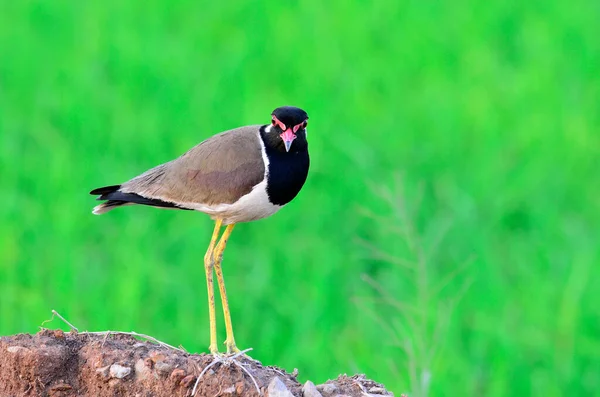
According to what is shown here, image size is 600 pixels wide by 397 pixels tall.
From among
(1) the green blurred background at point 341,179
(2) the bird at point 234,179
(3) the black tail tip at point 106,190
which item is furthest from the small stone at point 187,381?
(3) the black tail tip at point 106,190

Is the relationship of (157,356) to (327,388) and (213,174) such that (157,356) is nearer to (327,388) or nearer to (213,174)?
(327,388)

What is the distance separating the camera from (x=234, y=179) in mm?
4203

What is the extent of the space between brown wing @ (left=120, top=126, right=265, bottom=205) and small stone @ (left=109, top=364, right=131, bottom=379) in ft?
3.43

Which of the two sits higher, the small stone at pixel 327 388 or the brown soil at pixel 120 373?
the brown soil at pixel 120 373

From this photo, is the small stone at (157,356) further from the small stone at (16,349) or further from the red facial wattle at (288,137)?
the red facial wattle at (288,137)

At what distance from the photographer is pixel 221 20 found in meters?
11.6

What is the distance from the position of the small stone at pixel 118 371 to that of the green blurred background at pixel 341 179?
1.04 meters

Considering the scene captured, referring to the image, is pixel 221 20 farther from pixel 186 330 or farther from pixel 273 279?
pixel 186 330

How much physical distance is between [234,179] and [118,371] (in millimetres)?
1107

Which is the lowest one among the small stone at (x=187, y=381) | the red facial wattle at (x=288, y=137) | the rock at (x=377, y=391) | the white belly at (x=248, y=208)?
the rock at (x=377, y=391)

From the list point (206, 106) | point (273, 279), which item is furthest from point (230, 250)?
point (206, 106)

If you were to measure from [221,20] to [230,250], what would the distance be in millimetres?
4588

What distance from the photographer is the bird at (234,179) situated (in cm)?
411

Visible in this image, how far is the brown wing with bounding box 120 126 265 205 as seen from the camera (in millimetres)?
4188
